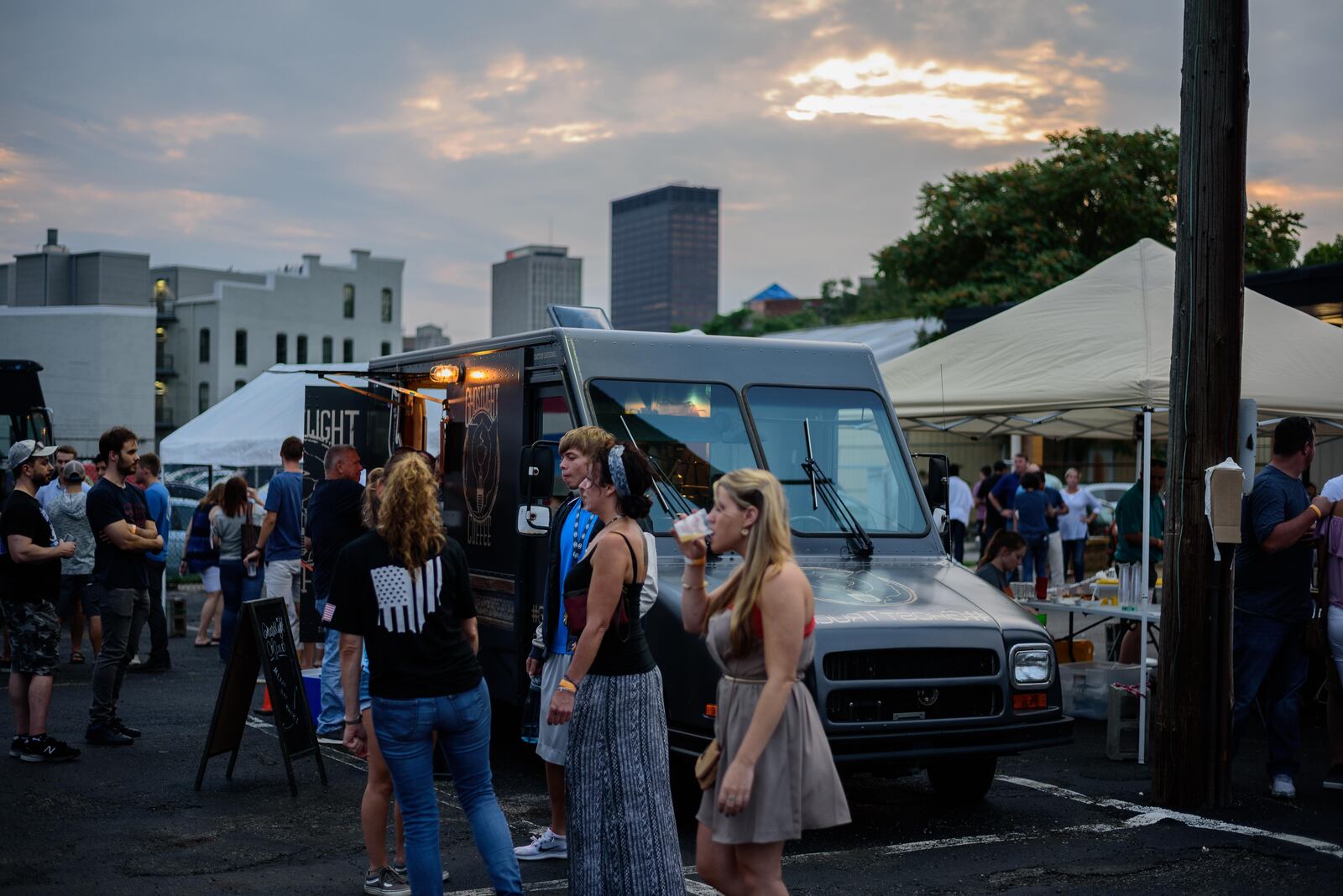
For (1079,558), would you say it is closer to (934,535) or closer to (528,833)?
(934,535)

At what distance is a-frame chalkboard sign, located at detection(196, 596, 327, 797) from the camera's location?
775cm

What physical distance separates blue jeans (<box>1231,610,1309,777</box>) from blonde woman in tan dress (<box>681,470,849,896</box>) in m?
4.55

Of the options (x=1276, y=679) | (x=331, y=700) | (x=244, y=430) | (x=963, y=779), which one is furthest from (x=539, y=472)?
(x=244, y=430)

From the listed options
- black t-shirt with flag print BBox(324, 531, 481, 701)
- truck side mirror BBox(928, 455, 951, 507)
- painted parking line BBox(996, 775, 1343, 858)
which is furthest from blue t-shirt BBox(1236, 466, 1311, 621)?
black t-shirt with flag print BBox(324, 531, 481, 701)

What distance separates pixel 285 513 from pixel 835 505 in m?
5.28

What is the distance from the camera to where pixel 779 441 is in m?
7.79

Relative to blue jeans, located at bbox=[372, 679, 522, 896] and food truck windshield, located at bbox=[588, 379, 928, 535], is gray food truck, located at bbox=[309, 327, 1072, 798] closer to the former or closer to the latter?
food truck windshield, located at bbox=[588, 379, 928, 535]

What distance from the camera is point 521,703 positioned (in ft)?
26.2

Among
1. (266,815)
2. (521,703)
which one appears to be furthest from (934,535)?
(266,815)

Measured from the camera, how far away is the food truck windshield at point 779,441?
7.53 metres

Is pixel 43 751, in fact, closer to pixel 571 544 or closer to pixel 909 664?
pixel 571 544

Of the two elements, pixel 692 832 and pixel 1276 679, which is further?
pixel 1276 679

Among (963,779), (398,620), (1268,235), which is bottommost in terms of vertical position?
(963,779)

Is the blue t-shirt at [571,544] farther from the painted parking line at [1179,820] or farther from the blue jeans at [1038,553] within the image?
the blue jeans at [1038,553]
